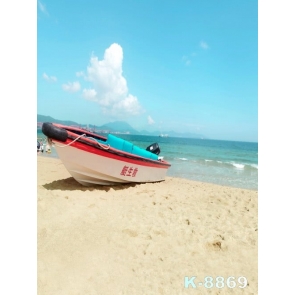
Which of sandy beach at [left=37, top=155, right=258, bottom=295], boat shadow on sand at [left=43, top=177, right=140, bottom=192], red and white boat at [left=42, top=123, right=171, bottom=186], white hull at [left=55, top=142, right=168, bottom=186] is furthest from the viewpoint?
boat shadow on sand at [left=43, top=177, right=140, bottom=192]

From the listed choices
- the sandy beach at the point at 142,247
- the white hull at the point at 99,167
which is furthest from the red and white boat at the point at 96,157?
the sandy beach at the point at 142,247

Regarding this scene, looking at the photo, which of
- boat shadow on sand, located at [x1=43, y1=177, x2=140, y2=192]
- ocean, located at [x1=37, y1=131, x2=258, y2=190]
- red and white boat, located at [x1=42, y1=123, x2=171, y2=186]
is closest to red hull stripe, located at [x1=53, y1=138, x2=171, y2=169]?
red and white boat, located at [x1=42, y1=123, x2=171, y2=186]

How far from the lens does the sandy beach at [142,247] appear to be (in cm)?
172

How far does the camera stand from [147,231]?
2400mm

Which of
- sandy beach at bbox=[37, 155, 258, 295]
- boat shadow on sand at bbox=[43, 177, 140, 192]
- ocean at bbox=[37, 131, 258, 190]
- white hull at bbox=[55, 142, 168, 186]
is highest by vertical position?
white hull at bbox=[55, 142, 168, 186]

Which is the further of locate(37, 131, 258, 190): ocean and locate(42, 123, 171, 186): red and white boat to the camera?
locate(37, 131, 258, 190): ocean

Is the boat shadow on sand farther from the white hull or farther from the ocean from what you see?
the ocean

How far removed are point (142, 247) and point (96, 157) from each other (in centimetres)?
219

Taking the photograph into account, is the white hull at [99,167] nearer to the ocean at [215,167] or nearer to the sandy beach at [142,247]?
the sandy beach at [142,247]

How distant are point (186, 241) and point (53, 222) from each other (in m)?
1.45

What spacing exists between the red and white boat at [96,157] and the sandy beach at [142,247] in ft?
2.63

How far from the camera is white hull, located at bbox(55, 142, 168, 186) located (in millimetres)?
3889
